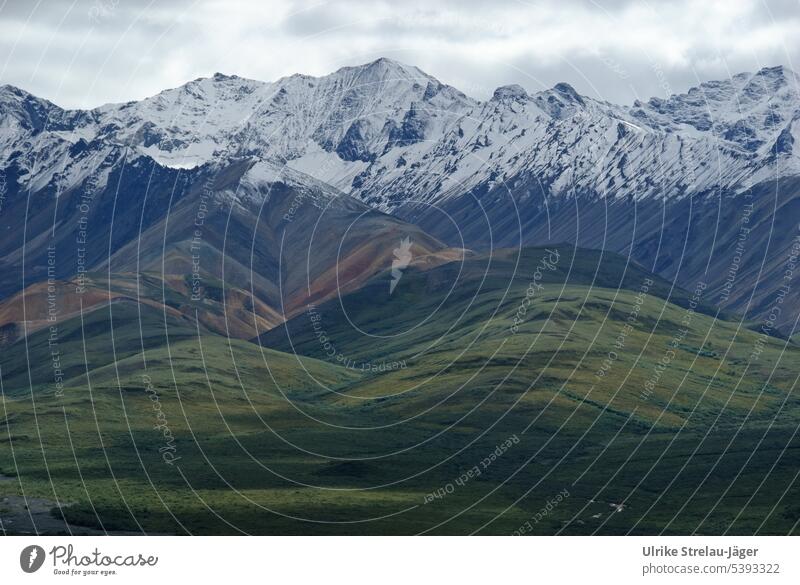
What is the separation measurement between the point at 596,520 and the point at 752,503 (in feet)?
85.5

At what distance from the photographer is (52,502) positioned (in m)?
191

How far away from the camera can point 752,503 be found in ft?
637

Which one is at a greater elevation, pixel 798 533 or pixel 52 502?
pixel 52 502

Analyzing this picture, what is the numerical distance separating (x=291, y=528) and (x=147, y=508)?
79.3 feet
